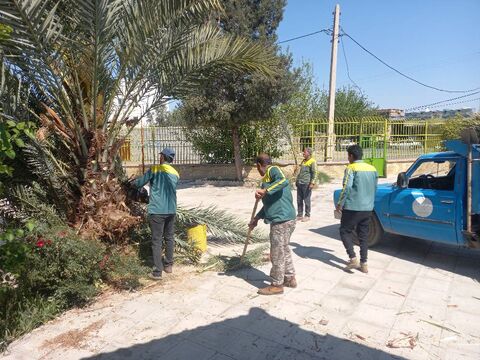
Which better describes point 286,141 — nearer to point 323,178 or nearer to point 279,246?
point 323,178

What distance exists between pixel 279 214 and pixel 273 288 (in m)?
0.87

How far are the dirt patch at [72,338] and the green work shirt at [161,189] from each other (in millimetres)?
1555

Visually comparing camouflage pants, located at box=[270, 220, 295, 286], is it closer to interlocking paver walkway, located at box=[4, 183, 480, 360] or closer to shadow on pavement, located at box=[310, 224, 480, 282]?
interlocking paver walkway, located at box=[4, 183, 480, 360]

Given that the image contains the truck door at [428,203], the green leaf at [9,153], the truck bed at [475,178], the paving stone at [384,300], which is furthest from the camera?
the truck door at [428,203]

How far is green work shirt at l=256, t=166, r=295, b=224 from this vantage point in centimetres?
431

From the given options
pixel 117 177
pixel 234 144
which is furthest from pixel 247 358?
pixel 234 144

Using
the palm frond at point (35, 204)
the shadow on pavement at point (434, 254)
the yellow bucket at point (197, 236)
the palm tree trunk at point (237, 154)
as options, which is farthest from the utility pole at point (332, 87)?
the palm frond at point (35, 204)

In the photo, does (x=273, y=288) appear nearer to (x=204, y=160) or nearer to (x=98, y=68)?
(x=98, y=68)

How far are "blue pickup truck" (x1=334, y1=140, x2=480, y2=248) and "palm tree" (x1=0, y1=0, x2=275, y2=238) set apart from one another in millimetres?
2746

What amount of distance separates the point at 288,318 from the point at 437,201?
2.82 m

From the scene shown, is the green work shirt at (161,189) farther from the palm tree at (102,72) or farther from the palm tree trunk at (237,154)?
the palm tree trunk at (237,154)

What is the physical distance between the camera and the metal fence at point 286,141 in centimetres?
1507

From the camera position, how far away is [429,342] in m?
3.48

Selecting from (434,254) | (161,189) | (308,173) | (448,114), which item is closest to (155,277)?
(161,189)
